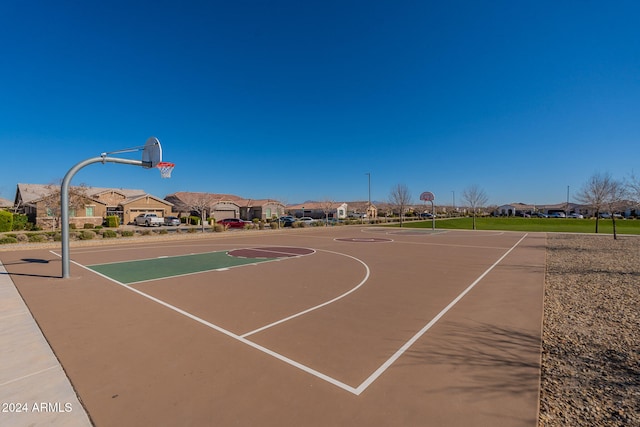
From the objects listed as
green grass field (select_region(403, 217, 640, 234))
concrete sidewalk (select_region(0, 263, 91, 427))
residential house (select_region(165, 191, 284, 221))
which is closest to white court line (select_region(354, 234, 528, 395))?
concrete sidewalk (select_region(0, 263, 91, 427))

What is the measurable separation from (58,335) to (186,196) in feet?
183

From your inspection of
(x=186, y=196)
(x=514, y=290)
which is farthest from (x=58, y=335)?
(x=186, y=196)

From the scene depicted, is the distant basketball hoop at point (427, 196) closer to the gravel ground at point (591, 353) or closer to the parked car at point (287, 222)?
the parked car at point (287, 222)

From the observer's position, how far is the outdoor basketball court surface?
337 centimetres

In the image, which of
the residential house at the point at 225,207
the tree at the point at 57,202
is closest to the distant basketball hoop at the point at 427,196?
the residential house at the point at 225,207

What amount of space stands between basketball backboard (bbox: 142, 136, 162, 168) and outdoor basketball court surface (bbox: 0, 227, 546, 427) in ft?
13.4

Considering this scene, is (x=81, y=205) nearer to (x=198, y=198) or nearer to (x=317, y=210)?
(x=198, y=198)

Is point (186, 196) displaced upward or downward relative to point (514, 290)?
upward

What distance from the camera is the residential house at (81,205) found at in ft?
99.2

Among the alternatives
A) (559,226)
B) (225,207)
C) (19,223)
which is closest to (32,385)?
(19,223)

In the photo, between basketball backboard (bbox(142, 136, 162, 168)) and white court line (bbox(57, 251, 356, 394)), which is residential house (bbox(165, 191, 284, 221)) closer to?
basketball backboard (bbox(142, 136, 162, 168))

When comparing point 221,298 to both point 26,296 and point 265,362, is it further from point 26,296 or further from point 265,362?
point 26,296

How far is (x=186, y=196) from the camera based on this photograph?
57.1 m

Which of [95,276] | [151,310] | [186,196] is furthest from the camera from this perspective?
[186,196]
